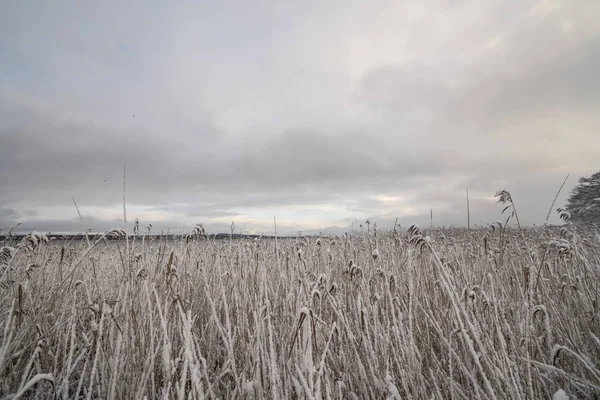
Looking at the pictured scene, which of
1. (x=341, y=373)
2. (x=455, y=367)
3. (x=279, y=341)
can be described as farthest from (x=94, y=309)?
(x=455, y=367)

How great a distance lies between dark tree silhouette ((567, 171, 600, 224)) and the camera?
1736 centimetres

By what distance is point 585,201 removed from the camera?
19078mm

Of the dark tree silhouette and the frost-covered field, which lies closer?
the frost-covered field

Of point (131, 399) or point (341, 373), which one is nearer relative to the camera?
point (131, 399)

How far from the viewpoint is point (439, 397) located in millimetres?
2326

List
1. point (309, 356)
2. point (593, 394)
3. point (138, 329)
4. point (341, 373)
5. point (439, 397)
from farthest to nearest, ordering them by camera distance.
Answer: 1. point (138, 329)
2. point (341, 373)
3. point (593, 394)
4. point (439, 397)
5. point (309, 356)

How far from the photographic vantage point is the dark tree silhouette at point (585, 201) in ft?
57.0

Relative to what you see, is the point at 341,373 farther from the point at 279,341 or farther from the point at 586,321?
the point at 586,321

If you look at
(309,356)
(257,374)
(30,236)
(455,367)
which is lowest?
(455,367)

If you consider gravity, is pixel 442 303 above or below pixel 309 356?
below

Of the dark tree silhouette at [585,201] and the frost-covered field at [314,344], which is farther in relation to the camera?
the dark tree silhouette at [585,201]

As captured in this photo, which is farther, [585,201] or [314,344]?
[585,201]

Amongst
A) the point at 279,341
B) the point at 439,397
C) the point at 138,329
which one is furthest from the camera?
the point at 279,341

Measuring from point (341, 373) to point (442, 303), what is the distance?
7.13 feet
